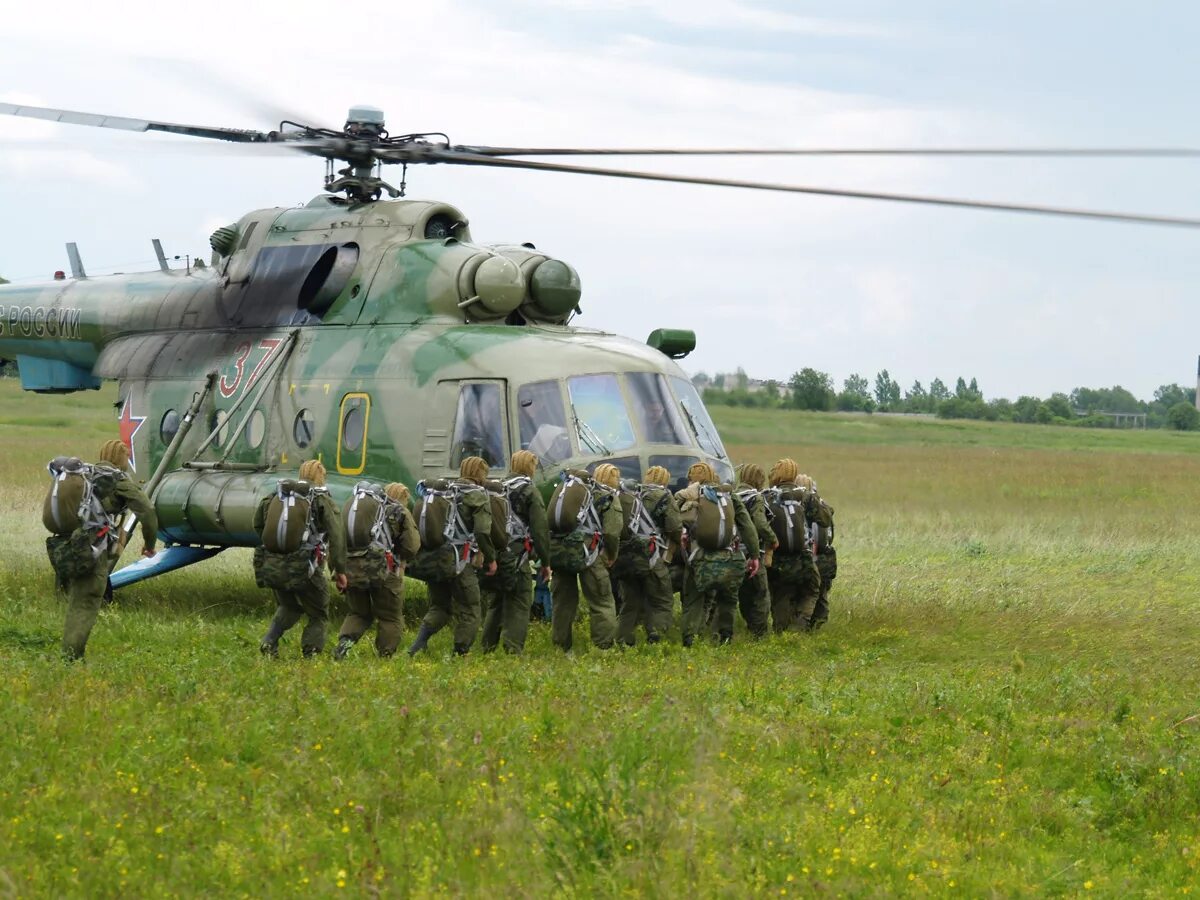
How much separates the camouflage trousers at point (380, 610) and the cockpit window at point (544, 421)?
6.06ft

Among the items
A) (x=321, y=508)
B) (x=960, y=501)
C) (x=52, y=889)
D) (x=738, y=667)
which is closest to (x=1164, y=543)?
(x=960, y=501)

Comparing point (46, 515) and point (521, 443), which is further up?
point (521, 443)

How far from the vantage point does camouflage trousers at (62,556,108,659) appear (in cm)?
1162

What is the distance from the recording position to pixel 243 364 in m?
15.2

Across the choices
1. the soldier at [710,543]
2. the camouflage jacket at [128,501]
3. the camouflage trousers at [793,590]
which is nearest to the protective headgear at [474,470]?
the soldier at [710,543]

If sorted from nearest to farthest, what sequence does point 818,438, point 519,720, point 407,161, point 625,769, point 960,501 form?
point 625,769
point 519,720
point 407,161
point 960,501
point 818,438

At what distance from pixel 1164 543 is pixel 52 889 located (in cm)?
1726

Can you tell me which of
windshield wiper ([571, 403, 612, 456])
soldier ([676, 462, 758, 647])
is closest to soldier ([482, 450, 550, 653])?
windshield wiper ([571, 403, 612, 456])

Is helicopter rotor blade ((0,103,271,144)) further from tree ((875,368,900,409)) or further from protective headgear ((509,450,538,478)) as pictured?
tree ((875,368,900,409))

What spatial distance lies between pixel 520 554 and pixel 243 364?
4.18 meters

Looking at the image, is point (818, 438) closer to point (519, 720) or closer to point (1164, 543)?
point (1164, 543)

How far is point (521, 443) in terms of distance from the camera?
13328mm

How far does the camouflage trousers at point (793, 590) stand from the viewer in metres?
13.8

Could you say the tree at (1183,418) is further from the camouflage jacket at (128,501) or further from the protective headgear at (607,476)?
A: the camouflage jacket at (128,501)
